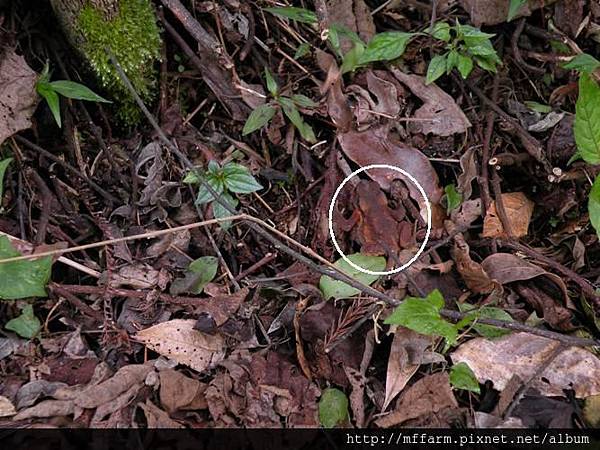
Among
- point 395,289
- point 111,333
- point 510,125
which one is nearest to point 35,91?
point 111,333

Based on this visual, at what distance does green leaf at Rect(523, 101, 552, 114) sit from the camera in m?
1.86

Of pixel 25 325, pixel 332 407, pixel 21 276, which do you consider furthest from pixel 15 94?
pixel 332 407

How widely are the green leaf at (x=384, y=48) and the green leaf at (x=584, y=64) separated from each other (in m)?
0.47

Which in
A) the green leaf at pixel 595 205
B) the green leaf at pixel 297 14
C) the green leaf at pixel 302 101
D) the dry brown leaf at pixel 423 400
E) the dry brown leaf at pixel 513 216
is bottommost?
the dry brown leaf at pixel 423 400

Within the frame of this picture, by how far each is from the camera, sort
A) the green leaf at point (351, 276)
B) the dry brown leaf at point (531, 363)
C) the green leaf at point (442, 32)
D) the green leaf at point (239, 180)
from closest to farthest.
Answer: the dry brown leaf at point (531, 363)
the green leaf at point (351, 276)
the green leaf at point (239, 180)
the green leaf at point (442, 32)

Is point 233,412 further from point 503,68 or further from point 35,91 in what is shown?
point 503,68

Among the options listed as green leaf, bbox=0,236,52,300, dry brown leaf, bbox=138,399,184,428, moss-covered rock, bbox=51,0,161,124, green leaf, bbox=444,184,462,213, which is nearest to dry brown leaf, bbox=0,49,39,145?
moss-covered rock, bbox=51,0,161,124

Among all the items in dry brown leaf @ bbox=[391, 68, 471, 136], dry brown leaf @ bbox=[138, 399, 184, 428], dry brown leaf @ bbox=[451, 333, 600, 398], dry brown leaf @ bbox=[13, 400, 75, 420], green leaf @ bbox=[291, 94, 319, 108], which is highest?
green leaf @ bbox=[291, 94, 319, 108]

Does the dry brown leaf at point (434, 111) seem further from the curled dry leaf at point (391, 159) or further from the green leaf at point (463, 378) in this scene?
the green leaf at point (463, 378)

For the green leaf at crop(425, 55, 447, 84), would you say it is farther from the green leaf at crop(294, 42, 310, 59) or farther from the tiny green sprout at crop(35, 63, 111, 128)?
the tiny green sprout at crop(35, 63, 111, 128)

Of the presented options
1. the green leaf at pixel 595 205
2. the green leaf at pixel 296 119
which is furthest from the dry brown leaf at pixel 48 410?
the green leaf at pixel 595 205

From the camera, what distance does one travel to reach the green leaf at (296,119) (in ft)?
5.81

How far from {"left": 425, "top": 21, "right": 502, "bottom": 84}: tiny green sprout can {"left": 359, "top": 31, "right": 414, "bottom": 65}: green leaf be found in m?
0.10

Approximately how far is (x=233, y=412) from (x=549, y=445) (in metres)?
0.72
